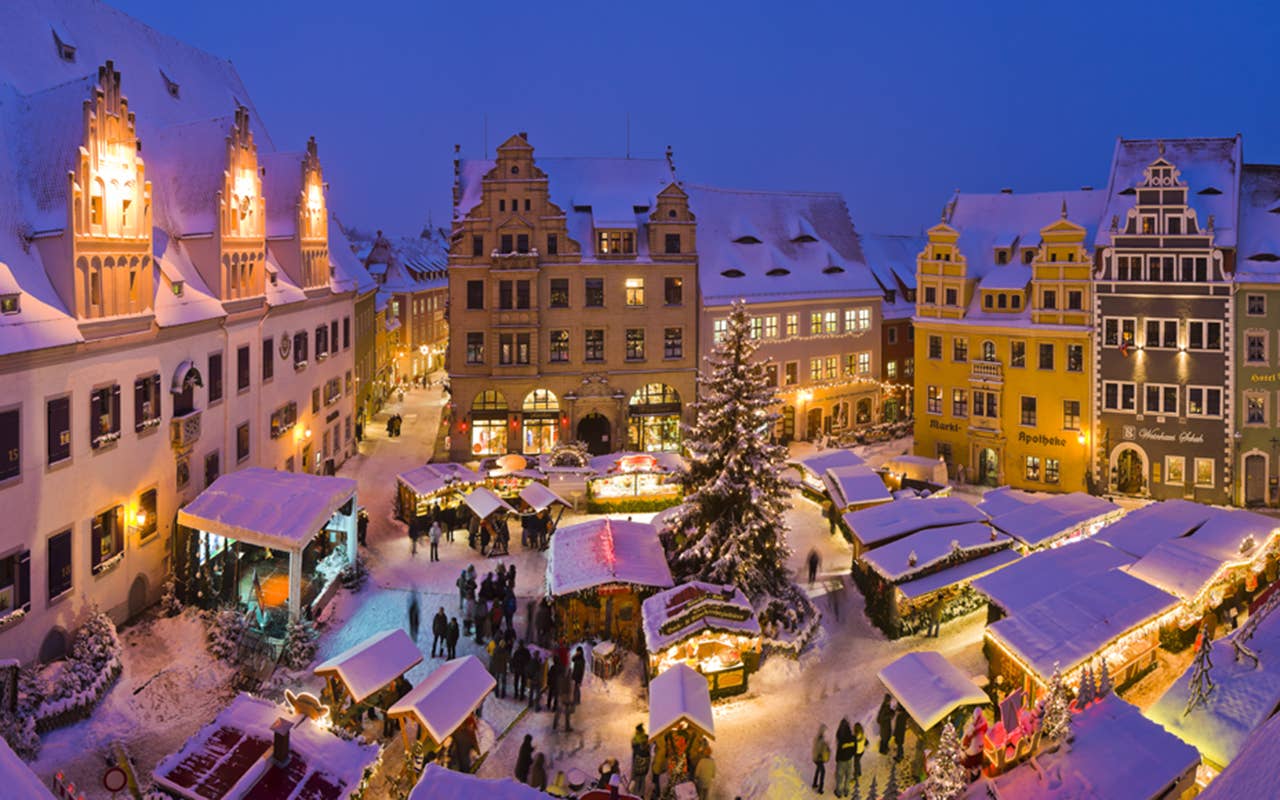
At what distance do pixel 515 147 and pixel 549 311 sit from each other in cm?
908

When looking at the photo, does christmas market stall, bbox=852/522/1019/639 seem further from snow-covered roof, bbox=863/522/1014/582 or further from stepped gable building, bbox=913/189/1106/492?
stepped gable building, bbox=913/189/1106/492

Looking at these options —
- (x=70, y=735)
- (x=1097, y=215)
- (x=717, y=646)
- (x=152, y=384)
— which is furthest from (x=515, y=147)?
(x=70, y=735)

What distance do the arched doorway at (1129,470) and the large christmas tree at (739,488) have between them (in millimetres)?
24877

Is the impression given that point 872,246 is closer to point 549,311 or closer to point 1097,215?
point 1097,215

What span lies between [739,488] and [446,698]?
44.5 feet

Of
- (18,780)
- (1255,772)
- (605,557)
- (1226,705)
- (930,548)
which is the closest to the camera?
(1255,772)

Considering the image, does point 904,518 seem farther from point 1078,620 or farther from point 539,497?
point 539,497

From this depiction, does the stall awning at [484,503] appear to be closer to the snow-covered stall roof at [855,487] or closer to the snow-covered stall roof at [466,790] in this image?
the snow-covered stall roof at [855,487]

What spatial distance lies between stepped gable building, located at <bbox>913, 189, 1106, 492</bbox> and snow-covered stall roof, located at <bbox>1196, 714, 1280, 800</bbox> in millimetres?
47431

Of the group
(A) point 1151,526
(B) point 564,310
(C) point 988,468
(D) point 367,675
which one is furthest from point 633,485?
(D) point 367,675

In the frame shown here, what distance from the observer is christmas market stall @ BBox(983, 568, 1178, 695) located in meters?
23.3

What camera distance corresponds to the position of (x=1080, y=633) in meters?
23.9

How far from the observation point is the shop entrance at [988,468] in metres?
53.1

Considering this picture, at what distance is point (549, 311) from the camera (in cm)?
5606
